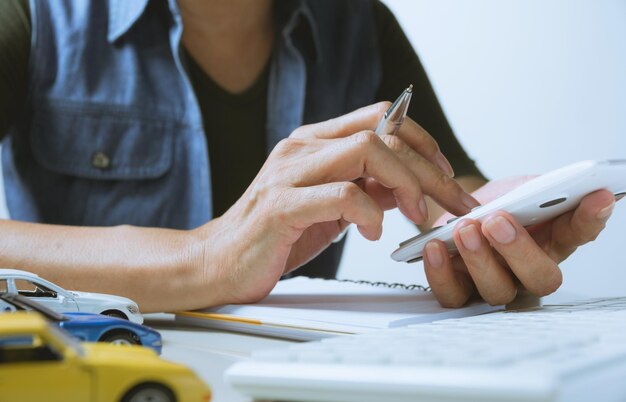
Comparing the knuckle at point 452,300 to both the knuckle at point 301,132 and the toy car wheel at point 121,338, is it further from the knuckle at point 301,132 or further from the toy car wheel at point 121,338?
the toy car wheel at point 121,338

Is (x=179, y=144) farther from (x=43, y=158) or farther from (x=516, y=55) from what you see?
(x=516, y=55)

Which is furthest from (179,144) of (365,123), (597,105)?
(597,105)

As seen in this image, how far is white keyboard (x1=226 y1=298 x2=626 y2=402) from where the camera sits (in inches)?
9.6

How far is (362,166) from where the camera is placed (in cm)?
65

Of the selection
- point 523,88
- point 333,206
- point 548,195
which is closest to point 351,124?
point 333,206

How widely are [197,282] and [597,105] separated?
2.30m

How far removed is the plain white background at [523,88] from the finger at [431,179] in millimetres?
1807

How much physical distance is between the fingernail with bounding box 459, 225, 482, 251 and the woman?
47mm

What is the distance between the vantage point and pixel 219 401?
1.10ft

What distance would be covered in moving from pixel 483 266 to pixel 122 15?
2.66 ft

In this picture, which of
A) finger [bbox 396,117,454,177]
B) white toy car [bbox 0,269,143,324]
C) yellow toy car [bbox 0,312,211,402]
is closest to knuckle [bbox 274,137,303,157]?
finger [bbox 396,117,454,177]

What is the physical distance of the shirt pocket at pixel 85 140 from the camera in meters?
1.17

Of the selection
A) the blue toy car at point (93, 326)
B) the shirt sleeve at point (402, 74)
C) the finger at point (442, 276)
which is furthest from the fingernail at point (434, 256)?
the shirt sleeve at point (402, 74)

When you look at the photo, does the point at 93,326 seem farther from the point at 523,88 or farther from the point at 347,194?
the point at 523,88
